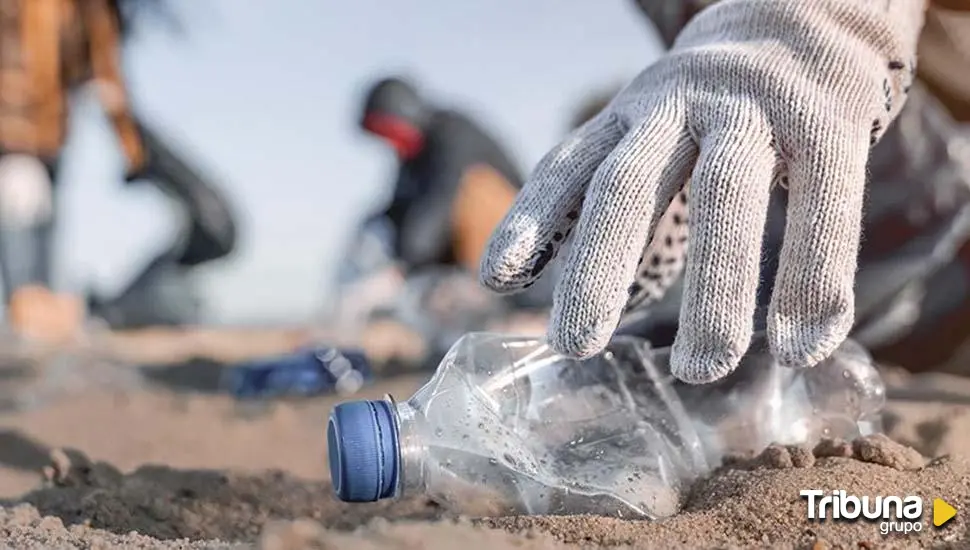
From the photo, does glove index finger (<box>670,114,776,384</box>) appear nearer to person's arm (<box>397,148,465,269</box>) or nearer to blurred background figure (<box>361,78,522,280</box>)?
blurred background figure (<box>361,78,522,280</box>)

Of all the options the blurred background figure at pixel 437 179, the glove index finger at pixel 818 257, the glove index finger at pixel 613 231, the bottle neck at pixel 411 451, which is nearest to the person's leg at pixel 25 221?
the blurred background figure at pixel 437 179

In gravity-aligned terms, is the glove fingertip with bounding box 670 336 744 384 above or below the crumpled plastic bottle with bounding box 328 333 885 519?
above

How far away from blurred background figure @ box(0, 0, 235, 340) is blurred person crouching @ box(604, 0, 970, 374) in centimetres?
287

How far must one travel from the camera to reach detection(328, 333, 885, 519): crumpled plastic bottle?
3.50ft

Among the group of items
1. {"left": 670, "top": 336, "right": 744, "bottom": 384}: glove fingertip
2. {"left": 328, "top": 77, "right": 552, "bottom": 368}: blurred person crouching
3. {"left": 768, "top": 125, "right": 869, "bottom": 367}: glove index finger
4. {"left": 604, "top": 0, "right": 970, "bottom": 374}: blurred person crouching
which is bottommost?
{"left": 328, "top": 77, "right": 552, "bottom": 368}: blurred person crouching

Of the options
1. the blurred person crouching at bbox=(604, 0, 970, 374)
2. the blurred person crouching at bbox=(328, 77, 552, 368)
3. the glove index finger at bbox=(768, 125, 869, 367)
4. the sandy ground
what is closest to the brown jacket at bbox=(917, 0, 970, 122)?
the blurred person crouching at bbox=(604, 0, 970, 374)

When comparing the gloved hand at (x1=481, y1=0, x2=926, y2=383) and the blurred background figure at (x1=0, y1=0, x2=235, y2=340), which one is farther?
the blurred background figure at (x1=0, y1=0, x2=235, y2=340)

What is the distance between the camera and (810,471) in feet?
3.46

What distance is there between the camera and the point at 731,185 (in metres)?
1.00

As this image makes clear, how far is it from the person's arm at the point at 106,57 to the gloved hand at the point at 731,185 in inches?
143

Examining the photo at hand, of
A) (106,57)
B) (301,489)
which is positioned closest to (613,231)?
(301,489)

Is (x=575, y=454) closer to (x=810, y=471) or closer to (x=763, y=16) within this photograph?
(x=810, y=471)

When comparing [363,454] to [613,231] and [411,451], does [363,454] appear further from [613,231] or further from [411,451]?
[613,231]

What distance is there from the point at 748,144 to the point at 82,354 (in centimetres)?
319
